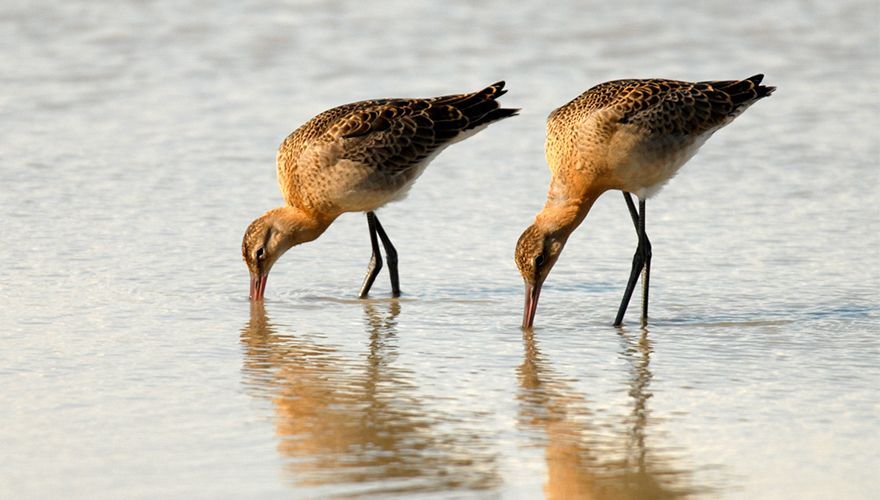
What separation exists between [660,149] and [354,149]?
1.72 metres

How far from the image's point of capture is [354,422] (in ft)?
19.5

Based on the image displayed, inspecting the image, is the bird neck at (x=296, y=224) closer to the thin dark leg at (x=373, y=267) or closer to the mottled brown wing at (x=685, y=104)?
the thin dark leg at (x=373, y=267)

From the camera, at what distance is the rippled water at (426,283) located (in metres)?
5.50

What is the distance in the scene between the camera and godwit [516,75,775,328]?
7977 millimetres

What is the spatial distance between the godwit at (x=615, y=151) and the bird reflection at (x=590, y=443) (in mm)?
1123

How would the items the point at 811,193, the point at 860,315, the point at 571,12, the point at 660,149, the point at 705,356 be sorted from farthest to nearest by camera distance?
the point at 571,12, the point at 811,193, the point at 660,149, the point at 860,315, the point at 705,356

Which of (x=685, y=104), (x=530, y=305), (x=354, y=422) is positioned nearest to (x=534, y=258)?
(x=530, y=305)

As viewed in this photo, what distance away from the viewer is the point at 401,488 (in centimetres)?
512

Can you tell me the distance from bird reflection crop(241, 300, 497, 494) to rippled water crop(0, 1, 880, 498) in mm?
16

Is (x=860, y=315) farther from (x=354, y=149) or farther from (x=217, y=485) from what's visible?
(x=217, y=485)

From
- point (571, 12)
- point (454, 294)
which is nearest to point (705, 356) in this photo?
point (454, 294)

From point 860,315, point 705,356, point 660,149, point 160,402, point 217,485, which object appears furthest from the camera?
point 660,149

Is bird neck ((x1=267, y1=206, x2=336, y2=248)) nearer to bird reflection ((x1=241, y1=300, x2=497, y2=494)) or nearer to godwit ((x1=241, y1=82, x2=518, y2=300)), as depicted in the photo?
godwit ((x1=241, y1=82, x2=518, y2=300))

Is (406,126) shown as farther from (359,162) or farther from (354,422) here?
(354,422)
